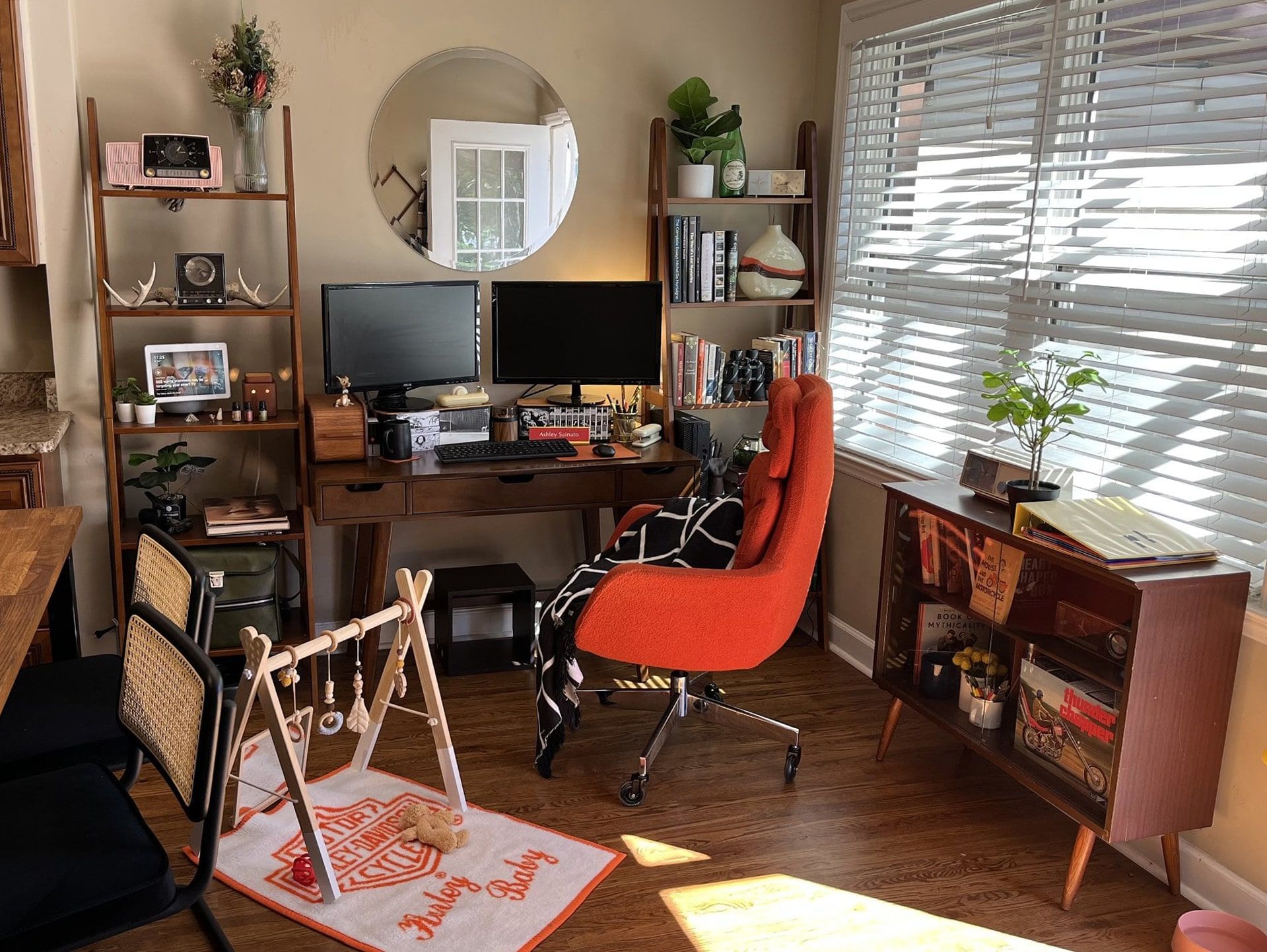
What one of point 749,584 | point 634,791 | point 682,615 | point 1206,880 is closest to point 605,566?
point 682,615

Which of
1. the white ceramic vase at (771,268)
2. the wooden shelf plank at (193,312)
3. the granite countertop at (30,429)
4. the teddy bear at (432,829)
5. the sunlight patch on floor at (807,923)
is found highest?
the white ceramic vase at (771,268)

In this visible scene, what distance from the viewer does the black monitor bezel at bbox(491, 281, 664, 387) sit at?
3.70 m

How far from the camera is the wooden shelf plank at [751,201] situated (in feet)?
12.5

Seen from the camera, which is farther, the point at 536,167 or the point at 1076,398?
the point at 536,167

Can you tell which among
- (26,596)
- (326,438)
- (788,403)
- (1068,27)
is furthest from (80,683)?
(1068,27)

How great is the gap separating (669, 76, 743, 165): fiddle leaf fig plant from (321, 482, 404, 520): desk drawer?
1.52m

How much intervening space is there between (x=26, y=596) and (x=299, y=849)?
35.9 inches

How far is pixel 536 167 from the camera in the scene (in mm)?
3822

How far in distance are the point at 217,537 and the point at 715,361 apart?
5.62 ft

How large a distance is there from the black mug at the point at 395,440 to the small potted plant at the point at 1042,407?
1685mm

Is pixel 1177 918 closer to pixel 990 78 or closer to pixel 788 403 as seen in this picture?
pixel 788 403

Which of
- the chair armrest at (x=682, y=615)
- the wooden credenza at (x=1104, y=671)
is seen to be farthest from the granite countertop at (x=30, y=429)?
the wooden credenza at (x=1104, y=671)

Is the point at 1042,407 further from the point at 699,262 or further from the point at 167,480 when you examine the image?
the point at 167,480

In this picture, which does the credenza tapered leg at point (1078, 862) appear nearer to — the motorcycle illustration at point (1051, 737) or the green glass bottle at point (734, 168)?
the motorcycle illustration at point (1051, 737)
